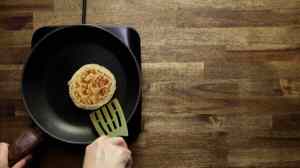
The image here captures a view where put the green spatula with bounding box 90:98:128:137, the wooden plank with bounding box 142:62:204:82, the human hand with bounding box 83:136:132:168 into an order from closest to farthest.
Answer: the human hand with bounding box 83:136:132:168 → the green spatula with bounding box 90:98:128:137 → the wooden plank with bounding box 142:62:204:82

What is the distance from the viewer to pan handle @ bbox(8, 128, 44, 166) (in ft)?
2.82

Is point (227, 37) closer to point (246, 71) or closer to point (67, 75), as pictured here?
point (246, 71)

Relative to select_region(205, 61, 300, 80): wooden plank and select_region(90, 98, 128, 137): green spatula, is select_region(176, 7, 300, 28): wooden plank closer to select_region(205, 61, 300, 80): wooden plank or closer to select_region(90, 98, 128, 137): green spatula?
select_region(205, 61, 300, 80): wooden plank

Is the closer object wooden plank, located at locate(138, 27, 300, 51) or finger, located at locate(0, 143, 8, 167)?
finger, located at locate(0, 143, 8, 167)

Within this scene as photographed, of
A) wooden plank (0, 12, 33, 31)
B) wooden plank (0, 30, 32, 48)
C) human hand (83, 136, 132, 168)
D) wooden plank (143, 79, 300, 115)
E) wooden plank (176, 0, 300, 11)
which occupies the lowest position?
human hand (83, 136, 132, 168)

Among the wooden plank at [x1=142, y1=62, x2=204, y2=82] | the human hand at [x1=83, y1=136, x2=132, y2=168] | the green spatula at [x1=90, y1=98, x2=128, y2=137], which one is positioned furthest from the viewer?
the wooden plank at [x1=142, y1=62, x2=204, y2=82]

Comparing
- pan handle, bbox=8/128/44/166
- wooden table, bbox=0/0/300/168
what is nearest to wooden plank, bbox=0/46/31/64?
wooden table, bbox=0/0/300/168

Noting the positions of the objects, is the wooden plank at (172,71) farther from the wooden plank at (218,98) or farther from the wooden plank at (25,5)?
the wooden plank at (25,5)

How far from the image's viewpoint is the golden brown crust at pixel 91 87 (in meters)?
0.90

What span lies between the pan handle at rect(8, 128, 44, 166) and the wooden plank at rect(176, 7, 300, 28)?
474 millimetres

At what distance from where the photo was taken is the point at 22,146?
86 centimetres

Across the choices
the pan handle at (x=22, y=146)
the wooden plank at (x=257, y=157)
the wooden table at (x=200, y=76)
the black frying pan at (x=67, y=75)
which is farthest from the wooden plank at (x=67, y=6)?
the wooden plank at (x=257, y=157)

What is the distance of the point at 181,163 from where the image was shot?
3.16 ft

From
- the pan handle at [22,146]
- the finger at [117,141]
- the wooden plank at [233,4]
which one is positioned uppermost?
the wooden plank at [233,4]
